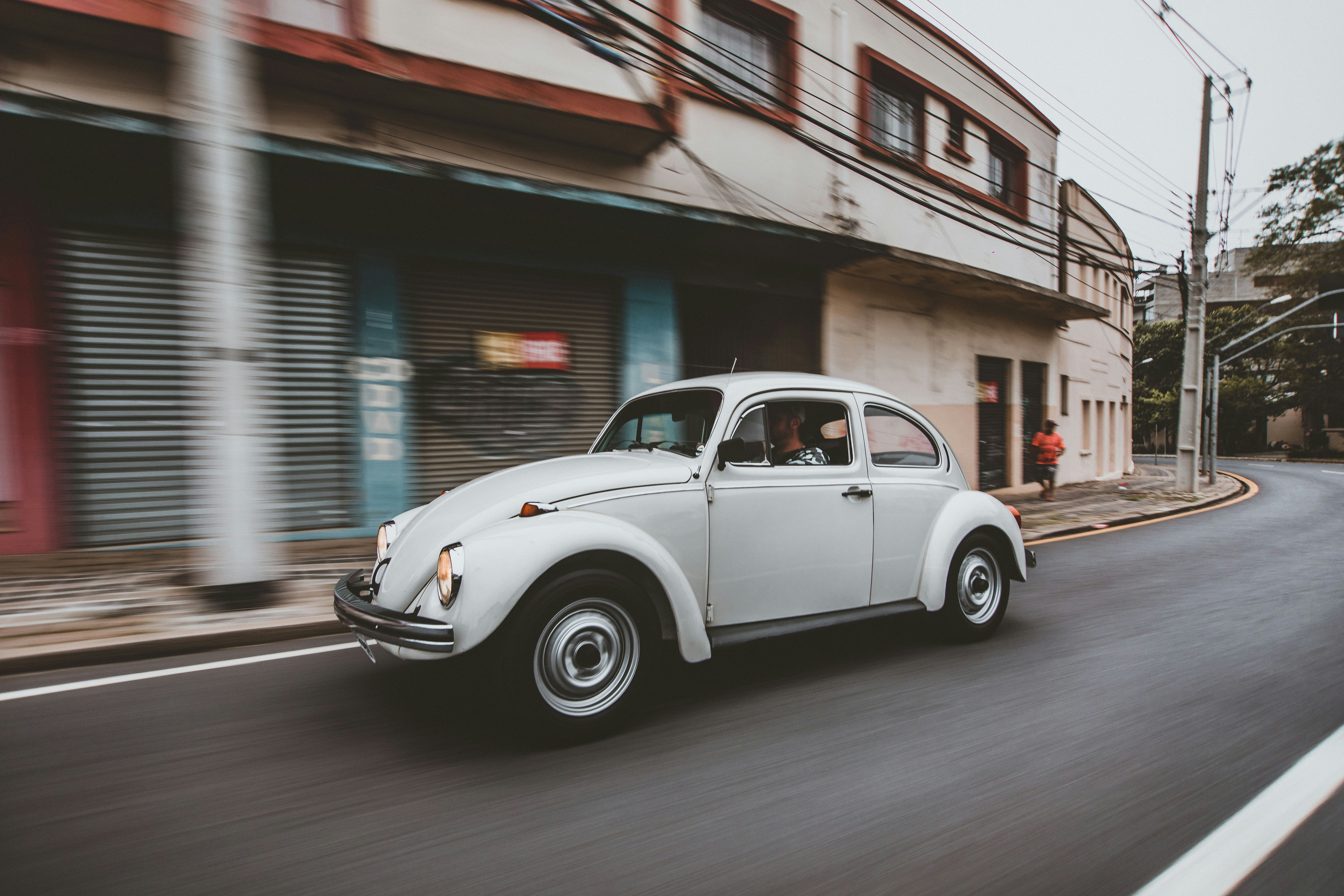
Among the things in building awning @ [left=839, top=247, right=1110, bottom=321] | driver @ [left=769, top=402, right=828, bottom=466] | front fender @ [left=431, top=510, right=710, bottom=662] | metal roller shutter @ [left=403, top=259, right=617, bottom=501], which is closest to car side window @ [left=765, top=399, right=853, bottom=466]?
driver @ [left=769, top=402, right=828, bottom=466]

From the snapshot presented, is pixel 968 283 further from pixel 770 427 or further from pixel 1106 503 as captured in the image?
pixel 770 427

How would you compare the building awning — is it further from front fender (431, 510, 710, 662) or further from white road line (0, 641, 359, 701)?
white road line (0, 641, 359, 701)

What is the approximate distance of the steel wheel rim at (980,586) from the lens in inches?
174

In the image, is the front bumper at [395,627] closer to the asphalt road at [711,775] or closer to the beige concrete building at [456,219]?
the asphalt road at [711,775]

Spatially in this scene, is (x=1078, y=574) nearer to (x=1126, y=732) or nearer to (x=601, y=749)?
(x=1126, y=732)

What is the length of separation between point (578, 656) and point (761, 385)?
68.8 inches

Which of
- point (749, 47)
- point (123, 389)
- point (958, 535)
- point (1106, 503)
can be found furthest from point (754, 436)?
point (1106, 503)

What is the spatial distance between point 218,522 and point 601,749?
3564 millimetres

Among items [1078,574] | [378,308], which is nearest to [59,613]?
[378,308]

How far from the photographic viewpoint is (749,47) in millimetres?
11219

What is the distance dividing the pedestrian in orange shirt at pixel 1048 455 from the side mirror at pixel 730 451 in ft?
42.5

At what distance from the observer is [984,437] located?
1605cm

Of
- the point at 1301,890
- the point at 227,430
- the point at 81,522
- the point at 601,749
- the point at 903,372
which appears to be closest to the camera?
the point at 1301,890

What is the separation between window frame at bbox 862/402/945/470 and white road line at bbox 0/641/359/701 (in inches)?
132
